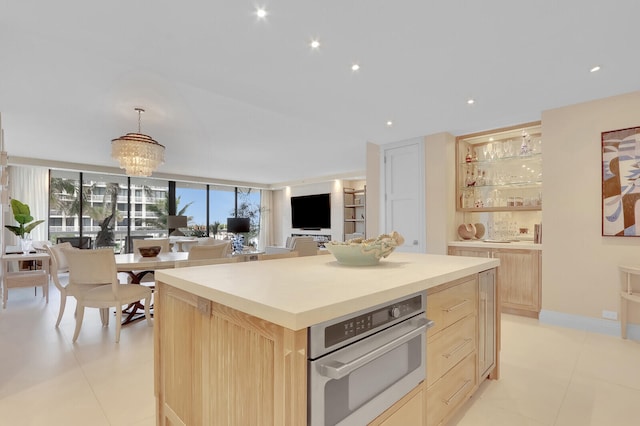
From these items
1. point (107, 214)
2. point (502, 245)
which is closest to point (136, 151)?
point (502, 245)

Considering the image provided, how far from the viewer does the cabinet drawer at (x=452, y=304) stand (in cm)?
144

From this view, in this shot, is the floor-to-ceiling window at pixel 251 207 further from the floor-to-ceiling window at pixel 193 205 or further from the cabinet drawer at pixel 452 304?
the cabinet drawer at pixel 452 304

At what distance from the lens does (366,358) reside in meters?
0.98

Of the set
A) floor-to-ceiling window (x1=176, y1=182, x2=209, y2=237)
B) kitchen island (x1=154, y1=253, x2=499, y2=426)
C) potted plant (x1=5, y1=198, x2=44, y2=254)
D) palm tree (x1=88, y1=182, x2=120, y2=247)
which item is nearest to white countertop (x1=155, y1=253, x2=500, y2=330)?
kitchen island (x1=154, y1=253, x2=499, y2=426)

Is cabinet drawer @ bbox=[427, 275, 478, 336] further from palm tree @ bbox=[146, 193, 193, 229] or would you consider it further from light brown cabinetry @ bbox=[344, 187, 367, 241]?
palm tree @ bbox=[146, 193, 193, 229]

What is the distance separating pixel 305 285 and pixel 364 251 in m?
0.51

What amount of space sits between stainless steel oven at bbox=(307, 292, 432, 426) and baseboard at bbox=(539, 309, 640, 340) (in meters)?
2.95

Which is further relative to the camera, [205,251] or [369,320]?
[205,251]

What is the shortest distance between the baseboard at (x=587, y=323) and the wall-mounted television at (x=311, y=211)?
619 centimetres

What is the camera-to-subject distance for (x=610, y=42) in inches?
87.3

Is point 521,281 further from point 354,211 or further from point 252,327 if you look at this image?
point 354,211

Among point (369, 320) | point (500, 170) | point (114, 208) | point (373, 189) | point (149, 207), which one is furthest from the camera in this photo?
point (149, 207)

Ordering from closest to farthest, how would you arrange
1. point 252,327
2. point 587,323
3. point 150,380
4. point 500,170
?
point 252,327 < point 150,380 < point 587,323 < point 500,170

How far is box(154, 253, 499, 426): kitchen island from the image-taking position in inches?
33.4
